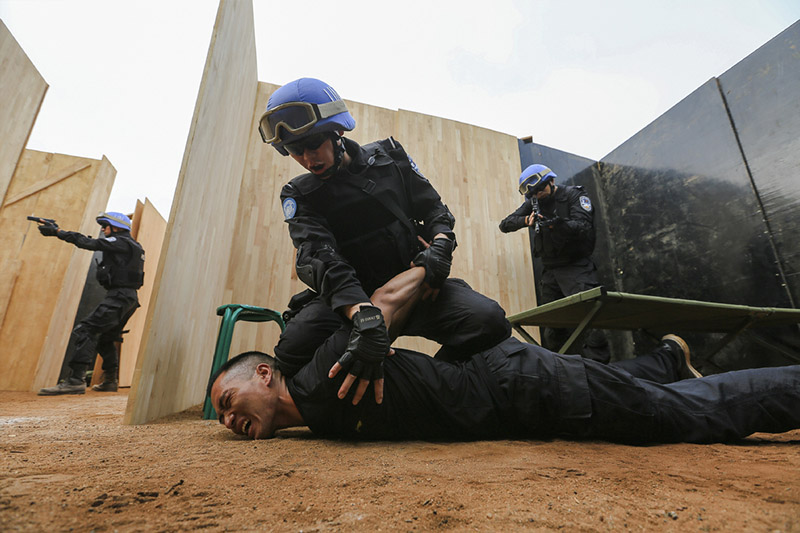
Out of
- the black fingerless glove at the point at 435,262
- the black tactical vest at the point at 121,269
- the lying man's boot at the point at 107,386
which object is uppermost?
the black tactical vest at the point at 121,269

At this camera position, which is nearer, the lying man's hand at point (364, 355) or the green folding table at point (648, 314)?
the lying man's hand at point (364, 355)

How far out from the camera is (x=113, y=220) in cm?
382

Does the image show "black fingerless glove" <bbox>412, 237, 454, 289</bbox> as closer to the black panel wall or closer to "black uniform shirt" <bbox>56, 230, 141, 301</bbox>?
the black panel wall

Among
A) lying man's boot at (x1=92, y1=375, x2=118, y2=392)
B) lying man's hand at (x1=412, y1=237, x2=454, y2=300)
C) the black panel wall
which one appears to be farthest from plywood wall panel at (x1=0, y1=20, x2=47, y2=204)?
the black panel wall

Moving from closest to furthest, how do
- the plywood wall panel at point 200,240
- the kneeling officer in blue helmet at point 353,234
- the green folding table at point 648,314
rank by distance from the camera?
the kneeling officer in blue helmet at point 353,234, the plywood wall panel at point 200,240, the green folding table at point 648,314

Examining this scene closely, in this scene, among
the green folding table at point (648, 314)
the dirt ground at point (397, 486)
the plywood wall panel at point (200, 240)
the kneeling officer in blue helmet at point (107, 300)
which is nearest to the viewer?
the dirt ground at point (397, 486)

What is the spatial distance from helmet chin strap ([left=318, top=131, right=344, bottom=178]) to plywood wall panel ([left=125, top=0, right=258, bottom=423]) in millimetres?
747

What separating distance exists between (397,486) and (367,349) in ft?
1.36

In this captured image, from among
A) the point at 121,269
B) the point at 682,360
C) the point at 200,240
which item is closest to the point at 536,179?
the point at 682,360

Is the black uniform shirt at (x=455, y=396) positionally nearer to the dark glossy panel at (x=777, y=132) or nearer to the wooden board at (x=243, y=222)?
the wooden board at (x=243, y=222)

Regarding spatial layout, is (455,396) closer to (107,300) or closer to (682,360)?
(682,360)

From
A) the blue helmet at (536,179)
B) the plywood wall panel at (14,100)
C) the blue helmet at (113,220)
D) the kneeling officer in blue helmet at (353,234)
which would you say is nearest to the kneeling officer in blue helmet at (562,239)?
the blue helmet at (536,179)

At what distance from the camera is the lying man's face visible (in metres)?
1.27

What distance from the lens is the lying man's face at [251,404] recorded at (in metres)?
1.27
